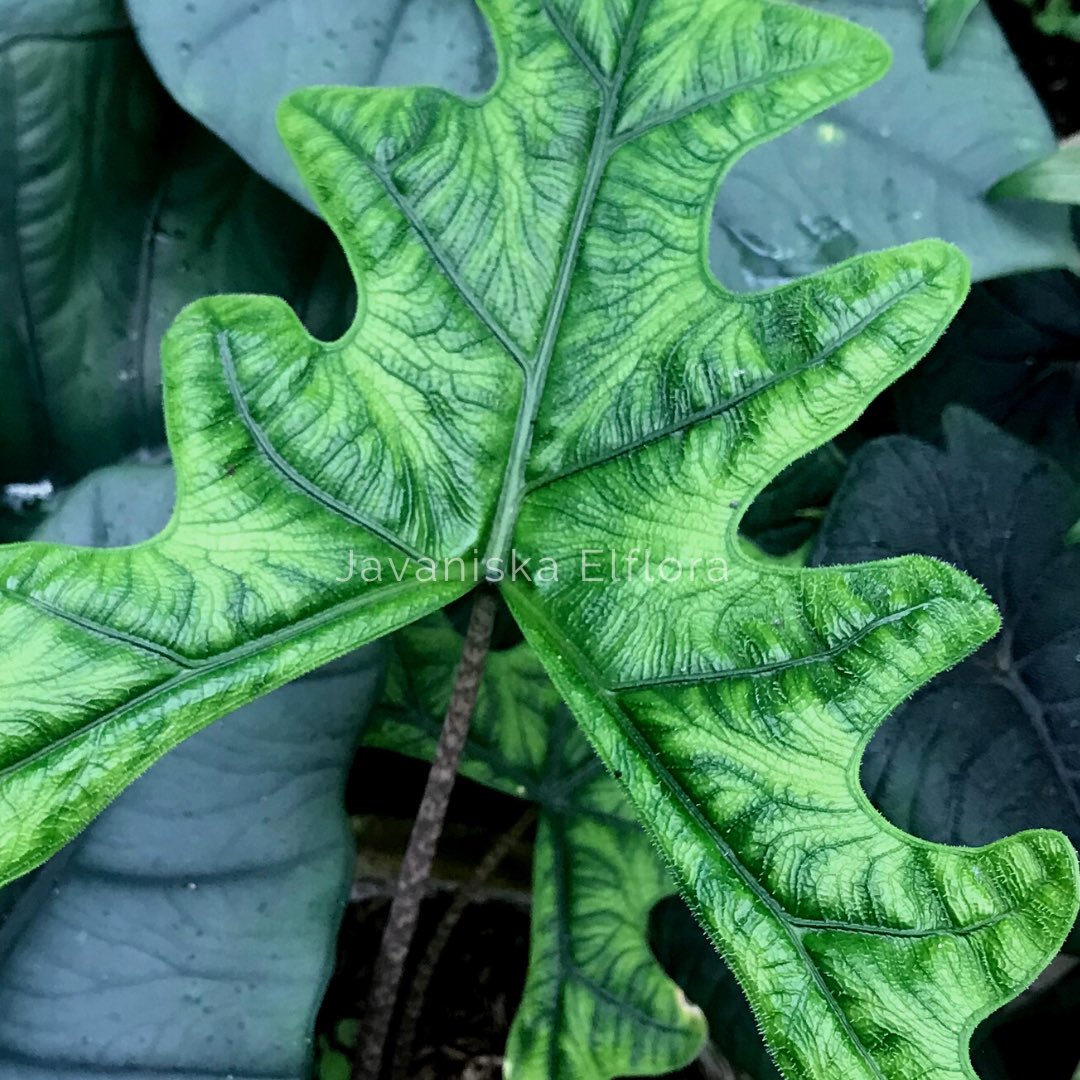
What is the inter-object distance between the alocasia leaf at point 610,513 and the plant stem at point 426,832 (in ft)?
0.19

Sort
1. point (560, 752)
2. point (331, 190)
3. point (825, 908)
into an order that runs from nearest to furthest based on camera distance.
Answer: point (825, 908)
point (331, 190)
point (560, 752)

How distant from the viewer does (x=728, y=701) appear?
20.4 inches

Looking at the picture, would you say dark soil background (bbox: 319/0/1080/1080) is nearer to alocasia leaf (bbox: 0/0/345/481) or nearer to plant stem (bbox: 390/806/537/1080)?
plant stem (bbox: 390/806/537/1080)

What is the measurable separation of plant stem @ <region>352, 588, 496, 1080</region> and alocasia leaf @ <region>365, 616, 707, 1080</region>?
0.11 metres

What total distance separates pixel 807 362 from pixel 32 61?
0.67 m

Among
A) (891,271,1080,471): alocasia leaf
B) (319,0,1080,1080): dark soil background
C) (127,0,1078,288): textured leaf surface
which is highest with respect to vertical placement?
(127,0,1078,288): textured leaf surface

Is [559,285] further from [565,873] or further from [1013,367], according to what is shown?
[1013,367]

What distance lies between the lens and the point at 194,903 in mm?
740

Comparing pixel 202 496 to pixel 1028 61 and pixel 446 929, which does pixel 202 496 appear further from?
pixel 1028 61

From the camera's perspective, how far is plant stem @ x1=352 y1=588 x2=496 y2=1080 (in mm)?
637

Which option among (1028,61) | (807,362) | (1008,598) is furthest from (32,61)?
(1028,61)

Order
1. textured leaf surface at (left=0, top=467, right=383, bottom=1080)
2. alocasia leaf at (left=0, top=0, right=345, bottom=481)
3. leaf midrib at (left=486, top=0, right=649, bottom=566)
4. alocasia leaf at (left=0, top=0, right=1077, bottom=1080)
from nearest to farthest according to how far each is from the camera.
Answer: alocasia leaf at (left=0, top=0, right=1077, bottom=1080), leaf midrib at (left=486, top=0, right=649, bottom=566), textured leaf surface at (left=0, top=467, right=383, bottom=1080), alocasia leaf at (left=0, top=0, right=345, bottom=481)

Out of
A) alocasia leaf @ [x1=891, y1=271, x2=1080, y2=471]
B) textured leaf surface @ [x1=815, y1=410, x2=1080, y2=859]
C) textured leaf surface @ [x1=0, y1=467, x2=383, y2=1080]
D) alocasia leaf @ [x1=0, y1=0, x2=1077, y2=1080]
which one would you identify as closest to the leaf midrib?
alocasia leaf @ [x1=0, y1=0, x2=1077, y2=1080]

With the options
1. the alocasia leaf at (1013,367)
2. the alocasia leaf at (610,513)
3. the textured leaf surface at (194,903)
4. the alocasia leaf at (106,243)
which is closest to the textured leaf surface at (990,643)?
the alocasia leaf at (1013,367)
